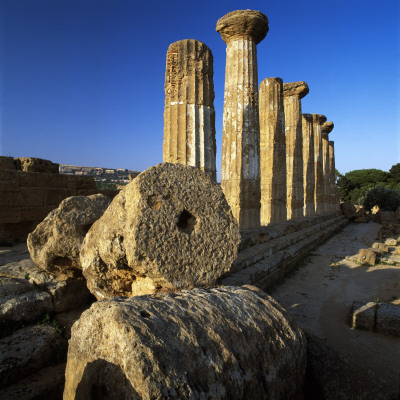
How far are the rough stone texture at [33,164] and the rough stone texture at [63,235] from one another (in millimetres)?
5812

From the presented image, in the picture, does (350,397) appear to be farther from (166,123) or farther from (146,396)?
→ (166,123)

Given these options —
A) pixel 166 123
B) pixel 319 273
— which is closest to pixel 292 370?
pixel 166 123

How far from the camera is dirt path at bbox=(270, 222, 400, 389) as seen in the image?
331cm

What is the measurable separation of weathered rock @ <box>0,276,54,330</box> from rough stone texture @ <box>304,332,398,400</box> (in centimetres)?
270

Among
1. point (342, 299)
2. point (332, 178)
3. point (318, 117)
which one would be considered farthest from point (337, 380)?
point (332, 178)

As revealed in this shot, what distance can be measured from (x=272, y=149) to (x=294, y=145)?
3.89m

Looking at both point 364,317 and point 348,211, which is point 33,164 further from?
point 348,211

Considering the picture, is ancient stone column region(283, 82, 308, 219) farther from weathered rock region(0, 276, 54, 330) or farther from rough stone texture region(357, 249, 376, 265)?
weathered rock region(0, 276, 54, 330)

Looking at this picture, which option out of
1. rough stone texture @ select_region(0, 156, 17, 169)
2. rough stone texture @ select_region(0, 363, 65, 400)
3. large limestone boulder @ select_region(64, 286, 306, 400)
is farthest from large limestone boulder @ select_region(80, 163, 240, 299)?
rough stone texture @ select_region(0, 156, 17, 169)

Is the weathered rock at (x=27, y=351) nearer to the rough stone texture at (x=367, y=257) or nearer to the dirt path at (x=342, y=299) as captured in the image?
the dirt path at (x=342, y=299)

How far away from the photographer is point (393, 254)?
8.93 metres

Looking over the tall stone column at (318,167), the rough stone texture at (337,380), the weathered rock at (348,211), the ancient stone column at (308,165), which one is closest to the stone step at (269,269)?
the rough stone texture at (337,380)

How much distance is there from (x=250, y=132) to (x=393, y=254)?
6016mm

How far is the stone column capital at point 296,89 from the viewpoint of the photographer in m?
12.9
